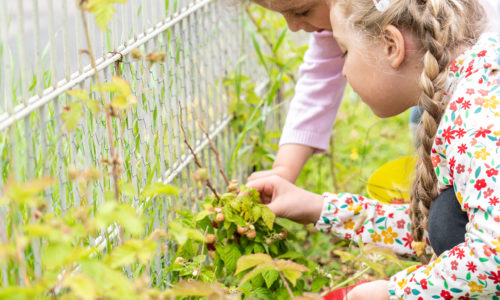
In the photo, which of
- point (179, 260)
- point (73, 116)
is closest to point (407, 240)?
point (179, 260)

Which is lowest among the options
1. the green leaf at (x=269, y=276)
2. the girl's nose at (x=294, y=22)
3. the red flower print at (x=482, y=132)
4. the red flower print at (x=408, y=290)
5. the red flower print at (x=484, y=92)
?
the green leaf at (x=269, y=276)

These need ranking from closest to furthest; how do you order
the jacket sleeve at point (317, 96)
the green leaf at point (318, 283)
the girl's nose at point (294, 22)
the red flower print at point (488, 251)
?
1. the red flower print at point (488, 251)
2. the green leaf at point (318, 283)
3. the girl's nose at point (294, 22)
4. the jacket sleeve at point (317, 96)

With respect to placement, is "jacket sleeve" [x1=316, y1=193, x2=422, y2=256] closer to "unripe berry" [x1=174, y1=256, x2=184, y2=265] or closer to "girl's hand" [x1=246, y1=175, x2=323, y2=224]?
"girl's hand" [x1=246, y1=175, x2=323, y2=224]

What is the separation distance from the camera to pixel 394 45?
5.29 feet

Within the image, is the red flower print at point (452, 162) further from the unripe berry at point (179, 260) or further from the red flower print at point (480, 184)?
the unripe berry at point (179, 260)

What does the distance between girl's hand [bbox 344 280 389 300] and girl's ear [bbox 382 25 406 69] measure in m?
0.55

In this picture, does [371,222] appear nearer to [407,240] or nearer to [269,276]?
[407,240]

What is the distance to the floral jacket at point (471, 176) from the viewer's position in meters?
1.33

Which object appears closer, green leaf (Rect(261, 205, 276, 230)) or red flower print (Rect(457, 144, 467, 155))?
red flower print (Rect(457, 144, 467, 155))

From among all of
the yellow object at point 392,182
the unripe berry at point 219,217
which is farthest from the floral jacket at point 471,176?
the yellow object at point 392,182

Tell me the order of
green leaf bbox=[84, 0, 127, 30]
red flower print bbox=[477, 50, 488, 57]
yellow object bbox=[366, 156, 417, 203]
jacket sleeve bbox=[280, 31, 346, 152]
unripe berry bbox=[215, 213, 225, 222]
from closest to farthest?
green leaf bbox=[84, 0, 127, 30] < red flower print bbox=[477, 50, 488, 57] < unripe berry bbox=[215, 213, 225, 222] < yellow object bbox=[366, 156, 417, 203] < jacket sleeve bbox=[280, 31, 346, 152]

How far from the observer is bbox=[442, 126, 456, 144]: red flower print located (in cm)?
145

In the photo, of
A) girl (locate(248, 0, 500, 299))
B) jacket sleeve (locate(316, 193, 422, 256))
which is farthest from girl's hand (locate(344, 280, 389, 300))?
jacket sleeve (locate(316, 193, 422, 256))

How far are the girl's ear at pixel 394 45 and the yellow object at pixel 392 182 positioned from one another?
0.54 m
